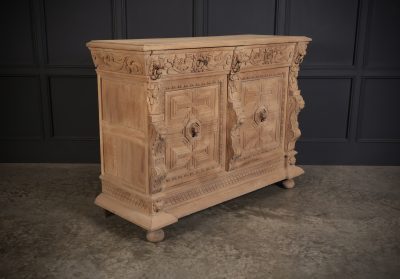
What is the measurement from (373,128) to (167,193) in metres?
2.41

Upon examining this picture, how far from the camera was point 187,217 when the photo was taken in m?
3.47

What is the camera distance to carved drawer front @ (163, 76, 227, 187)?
10.1 ft

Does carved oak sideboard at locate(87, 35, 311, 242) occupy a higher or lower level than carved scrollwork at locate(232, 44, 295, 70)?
lower

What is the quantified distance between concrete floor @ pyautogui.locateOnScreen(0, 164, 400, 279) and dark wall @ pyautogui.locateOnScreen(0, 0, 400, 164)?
52cm

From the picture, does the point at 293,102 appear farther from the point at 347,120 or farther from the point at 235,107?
the point at 347,120

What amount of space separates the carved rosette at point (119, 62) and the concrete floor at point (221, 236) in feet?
3.53

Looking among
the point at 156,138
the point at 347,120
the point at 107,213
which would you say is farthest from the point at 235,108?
the point at 347,120

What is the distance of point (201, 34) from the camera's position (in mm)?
4363

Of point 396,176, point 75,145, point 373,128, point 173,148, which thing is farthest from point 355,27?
point 75,145

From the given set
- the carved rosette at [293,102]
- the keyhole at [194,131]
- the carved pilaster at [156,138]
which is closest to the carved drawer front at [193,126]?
the keyhole at [194,131]

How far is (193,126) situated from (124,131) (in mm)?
455

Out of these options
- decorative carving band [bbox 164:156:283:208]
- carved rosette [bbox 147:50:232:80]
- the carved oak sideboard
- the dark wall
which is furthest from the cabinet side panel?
the dark wall

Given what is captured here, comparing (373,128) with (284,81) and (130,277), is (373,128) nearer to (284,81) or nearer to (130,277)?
(284,81)

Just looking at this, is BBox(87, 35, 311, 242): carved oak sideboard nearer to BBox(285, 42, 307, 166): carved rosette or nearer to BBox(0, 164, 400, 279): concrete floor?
BBox(285, 42, 307, 166): carved rosette
